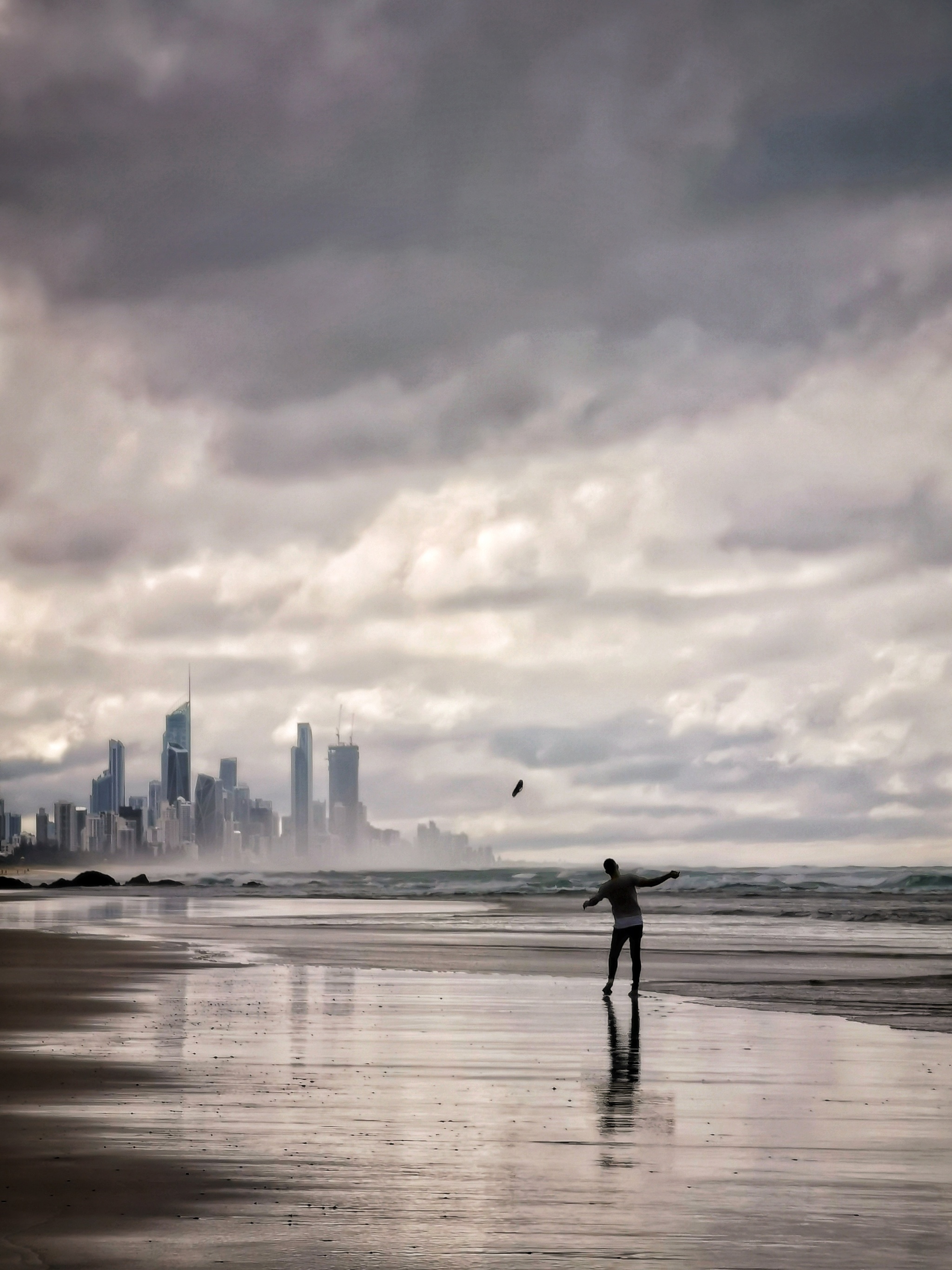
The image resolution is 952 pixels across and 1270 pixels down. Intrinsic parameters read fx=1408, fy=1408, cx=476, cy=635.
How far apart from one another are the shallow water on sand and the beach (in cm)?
4

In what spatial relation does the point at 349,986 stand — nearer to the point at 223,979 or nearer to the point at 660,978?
the point at 223,979

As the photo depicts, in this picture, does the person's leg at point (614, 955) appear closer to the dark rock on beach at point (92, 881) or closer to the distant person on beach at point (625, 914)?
the distant person on beach at point (625, 914)

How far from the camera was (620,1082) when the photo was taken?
48.1 feet

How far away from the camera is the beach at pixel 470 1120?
27.4ft

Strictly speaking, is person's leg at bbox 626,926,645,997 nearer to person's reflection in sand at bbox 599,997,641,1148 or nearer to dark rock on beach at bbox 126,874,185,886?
person's reflection in sand at bbox 599,997,641,1148

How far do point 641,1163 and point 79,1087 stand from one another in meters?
6.38

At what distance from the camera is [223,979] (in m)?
27.2

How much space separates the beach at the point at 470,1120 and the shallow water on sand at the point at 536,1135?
4cm

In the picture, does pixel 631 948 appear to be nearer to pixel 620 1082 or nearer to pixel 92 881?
pixel 620 1082

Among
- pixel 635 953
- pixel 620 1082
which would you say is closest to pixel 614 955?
pixel 635 953

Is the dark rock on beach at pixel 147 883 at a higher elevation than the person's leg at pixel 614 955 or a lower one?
lower

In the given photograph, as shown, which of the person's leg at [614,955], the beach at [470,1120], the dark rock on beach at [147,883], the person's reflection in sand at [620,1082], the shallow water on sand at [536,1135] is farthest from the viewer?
the dark rock on beach at [147,883]

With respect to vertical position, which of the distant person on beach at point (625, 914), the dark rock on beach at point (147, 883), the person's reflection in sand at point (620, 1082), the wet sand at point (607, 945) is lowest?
the dark rock on beach at point (147, 883)

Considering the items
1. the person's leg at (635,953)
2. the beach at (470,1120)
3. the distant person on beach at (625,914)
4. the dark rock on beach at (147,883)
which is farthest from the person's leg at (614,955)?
the dark rock on beach at (147,883)
